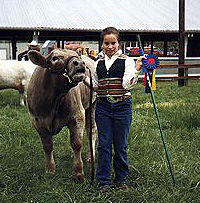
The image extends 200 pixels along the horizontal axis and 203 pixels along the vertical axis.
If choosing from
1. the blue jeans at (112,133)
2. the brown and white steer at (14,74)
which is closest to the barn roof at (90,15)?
the brown and white steer at (14,74)

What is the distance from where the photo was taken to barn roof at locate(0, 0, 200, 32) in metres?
15.8

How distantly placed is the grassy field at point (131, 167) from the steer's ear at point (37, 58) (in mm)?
1242

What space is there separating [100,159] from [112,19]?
1537 cm

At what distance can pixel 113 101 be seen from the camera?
328cm

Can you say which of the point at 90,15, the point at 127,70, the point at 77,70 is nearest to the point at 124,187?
the point at 127,70

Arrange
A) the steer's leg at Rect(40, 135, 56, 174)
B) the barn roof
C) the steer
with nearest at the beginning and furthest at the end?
1. the steer
2. the steer's leg at Rect(40, 135, 56, 174)
3. the barn roof

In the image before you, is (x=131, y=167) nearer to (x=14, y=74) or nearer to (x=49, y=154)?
(x=49, y=154)

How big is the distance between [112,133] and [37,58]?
1.04 m

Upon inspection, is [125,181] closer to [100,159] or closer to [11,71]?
[100,159]

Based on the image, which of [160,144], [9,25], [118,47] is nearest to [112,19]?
[9,25]

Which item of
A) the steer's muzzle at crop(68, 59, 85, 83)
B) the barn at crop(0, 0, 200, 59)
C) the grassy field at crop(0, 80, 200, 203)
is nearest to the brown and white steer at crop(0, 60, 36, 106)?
the grassy field at crop(0, 80, 200, 203)

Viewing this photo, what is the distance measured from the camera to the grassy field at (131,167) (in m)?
3.19

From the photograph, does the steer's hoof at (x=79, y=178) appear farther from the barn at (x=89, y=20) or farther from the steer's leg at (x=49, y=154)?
the barn at (x=89, y=20)

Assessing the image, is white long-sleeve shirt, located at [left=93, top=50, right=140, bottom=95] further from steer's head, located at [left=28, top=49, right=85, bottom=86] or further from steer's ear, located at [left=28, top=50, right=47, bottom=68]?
steer's ear, located at [left=28, top=50, right=47, bottom=68]
